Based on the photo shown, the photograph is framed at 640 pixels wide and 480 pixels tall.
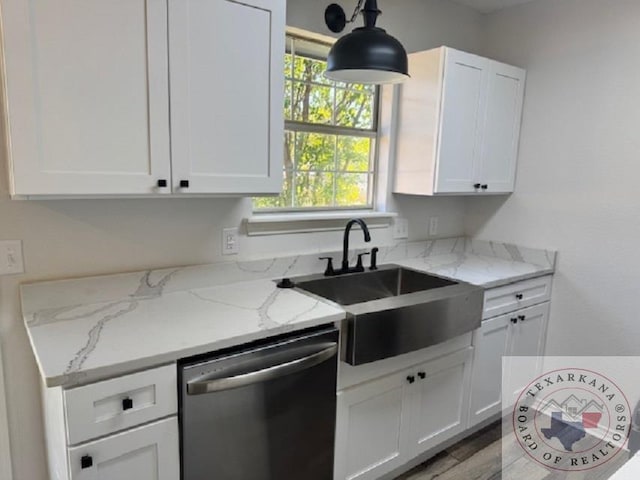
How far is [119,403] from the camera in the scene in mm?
1196

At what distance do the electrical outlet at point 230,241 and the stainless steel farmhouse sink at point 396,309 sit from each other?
322 millimetres

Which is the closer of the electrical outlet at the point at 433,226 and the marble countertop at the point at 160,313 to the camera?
the marble countertop at the point at 160,313

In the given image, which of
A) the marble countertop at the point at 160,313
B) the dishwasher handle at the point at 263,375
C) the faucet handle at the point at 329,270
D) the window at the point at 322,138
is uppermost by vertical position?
the window at the point at 322,138

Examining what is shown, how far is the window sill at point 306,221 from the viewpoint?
2088 millimetres

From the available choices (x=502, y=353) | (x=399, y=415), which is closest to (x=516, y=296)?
(x=502, y=353)

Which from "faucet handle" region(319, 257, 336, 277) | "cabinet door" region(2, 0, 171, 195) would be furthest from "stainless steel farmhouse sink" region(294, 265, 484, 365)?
"cabinet door" region(2, 0, 171, 195)

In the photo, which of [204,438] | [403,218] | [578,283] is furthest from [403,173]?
[204,438]

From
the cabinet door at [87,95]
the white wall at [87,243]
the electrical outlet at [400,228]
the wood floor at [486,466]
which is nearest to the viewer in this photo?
the cabinet door at [87,95]

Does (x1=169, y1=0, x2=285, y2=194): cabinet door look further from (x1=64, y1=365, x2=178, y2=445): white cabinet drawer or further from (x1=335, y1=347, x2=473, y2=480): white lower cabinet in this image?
(x1=335, y1=347, x2=473, y2=480): white lower cabinet

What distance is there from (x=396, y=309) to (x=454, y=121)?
118 centimetres

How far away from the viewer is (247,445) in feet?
4.72

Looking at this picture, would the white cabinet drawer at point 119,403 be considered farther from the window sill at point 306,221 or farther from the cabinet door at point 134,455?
the window sill at point 306,221

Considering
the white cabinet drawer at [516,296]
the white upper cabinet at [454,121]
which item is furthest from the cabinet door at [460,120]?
the white cabinet drawer at [516,296]

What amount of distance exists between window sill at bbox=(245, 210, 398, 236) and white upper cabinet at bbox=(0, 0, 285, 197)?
1.22 feet
